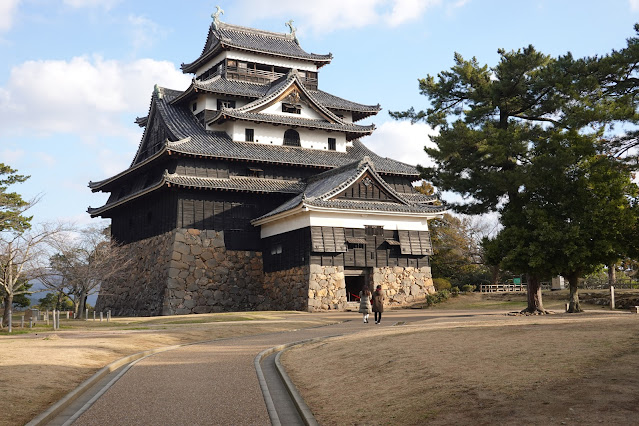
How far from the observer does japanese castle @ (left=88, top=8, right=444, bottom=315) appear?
3938 cm

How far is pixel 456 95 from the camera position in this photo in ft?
104

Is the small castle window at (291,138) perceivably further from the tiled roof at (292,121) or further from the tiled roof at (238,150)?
the tiled roof at (292,121)

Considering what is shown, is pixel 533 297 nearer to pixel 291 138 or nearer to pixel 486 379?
pixel 486 379

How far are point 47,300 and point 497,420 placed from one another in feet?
194

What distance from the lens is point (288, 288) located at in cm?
4000

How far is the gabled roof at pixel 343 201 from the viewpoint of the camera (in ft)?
125

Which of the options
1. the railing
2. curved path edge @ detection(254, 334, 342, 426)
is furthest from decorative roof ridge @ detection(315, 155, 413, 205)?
curved path edge @ detection(254, 334, 342, 426)

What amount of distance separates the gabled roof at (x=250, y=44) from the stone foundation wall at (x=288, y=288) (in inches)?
809

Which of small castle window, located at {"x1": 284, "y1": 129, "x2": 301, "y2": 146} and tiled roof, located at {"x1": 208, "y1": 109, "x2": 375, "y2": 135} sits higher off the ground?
tiled roof, located at {"x1": 208, "y1": 109, "x2": 375, "y2": 135}

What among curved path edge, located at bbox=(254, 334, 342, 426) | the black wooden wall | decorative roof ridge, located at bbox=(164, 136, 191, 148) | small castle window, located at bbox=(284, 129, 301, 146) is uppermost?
small castle window, located at bbox=(284, 129, 301, 146)

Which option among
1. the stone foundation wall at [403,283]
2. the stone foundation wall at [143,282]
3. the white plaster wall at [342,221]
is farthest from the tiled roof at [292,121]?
the stone foundation wall at [403,283]

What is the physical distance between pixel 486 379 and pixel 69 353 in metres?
11.6

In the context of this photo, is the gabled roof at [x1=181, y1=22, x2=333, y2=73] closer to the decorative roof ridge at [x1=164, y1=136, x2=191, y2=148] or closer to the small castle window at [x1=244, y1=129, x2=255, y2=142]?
the small castle window at [x1=244, y1=129, x2=255, y2=142]

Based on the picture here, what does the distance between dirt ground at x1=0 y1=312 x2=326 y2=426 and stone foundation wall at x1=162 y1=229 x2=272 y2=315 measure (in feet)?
25.3
